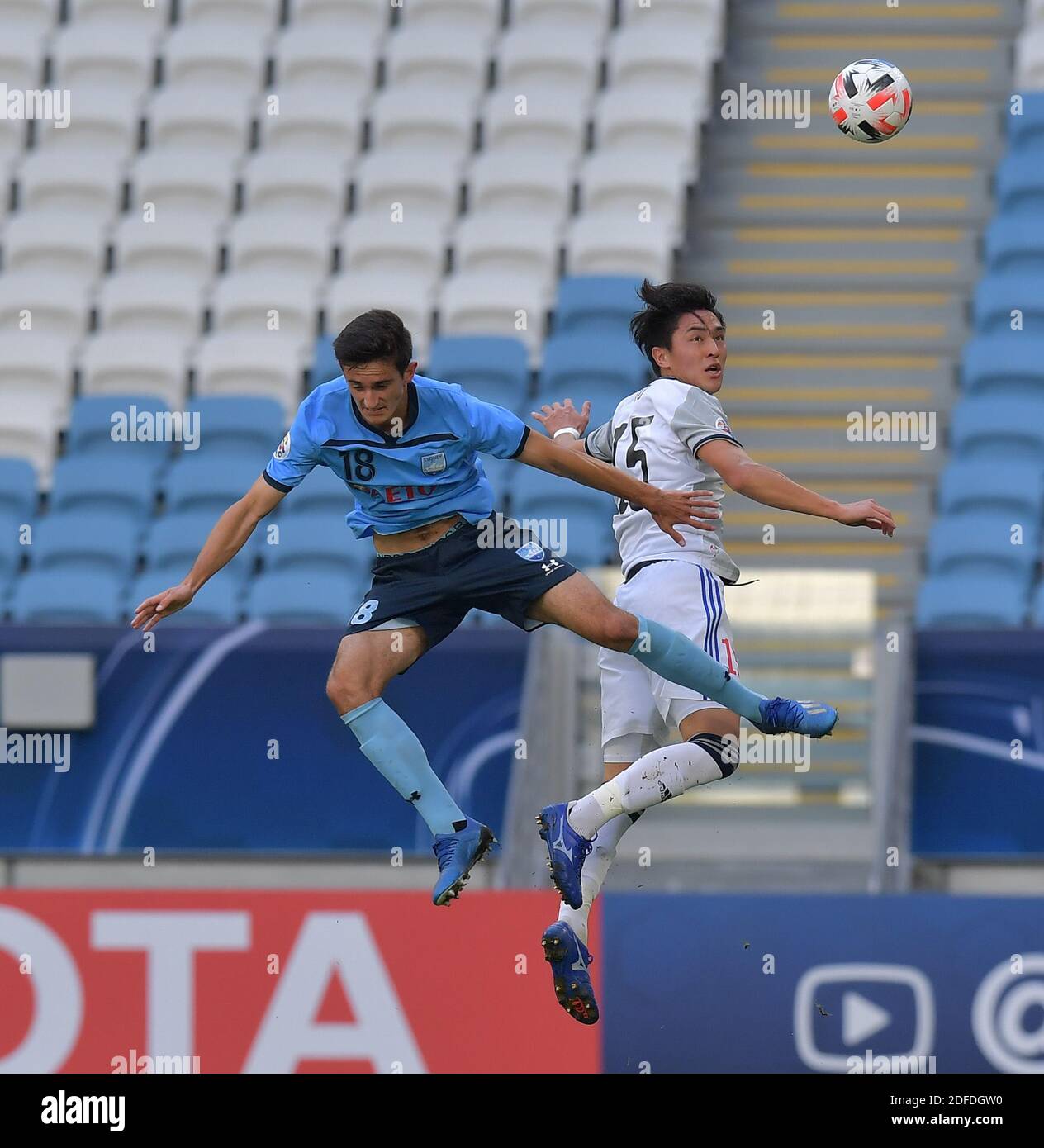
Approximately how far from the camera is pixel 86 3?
16.2 m

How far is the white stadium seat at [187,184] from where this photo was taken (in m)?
14.9

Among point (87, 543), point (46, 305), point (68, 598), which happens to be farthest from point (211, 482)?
point (46, 305)

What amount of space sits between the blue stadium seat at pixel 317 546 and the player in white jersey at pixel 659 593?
4.65 meters

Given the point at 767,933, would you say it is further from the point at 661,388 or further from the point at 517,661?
the point at 661,388

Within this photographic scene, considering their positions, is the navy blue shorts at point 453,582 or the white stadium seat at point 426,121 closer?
the navy blue shorts at point 453,582

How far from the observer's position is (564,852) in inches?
281

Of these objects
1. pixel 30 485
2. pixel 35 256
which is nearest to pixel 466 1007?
pixel 30 485

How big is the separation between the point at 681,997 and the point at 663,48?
6.76 meters

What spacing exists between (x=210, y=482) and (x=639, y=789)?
6158 millimetres

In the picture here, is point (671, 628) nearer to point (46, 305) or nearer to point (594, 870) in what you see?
point (594, 870)

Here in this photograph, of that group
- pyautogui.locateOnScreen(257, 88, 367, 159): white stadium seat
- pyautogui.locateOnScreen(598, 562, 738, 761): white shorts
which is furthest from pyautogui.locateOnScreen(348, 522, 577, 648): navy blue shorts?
pyautogui.locateOnScreen(257, 88, 367, 159): white stadium seat

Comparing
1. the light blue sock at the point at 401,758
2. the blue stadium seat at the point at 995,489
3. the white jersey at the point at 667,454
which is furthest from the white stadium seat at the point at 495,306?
the light blue sock at the point at 401,758

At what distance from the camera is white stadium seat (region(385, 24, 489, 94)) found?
1516 centimetres

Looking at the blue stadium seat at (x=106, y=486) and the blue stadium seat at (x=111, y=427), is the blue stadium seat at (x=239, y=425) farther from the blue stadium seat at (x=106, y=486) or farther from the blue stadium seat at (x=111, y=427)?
the blue stadium seat at (x=106, y=486)
